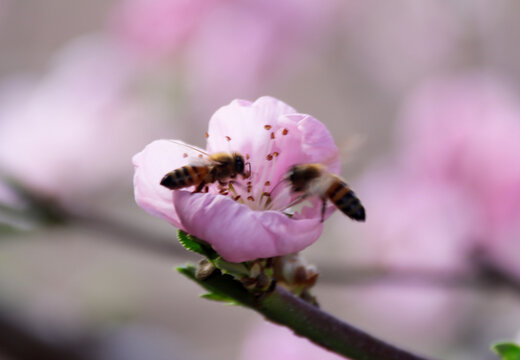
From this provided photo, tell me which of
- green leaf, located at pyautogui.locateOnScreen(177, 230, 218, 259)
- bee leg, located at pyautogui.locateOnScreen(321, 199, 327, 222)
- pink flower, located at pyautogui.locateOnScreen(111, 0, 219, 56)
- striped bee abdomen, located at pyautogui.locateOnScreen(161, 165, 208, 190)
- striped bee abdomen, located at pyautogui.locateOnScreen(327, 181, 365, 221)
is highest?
pink flower, located at pyautogui.locateOnScreen(111, 0, 219, 56)

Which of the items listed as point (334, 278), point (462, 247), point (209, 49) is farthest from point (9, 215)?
point (209, 49)

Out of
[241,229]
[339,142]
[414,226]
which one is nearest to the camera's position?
[241,229]

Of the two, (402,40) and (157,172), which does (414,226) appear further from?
(157,172)

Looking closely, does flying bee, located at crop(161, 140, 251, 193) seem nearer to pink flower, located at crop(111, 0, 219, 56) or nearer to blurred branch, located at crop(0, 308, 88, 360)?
blurred branch, located at crop(0, 308, 88, 360)

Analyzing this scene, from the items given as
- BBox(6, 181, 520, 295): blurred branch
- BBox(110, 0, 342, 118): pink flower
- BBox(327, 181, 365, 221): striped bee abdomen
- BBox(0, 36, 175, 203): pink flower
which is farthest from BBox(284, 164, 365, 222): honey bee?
BBox(110, 0, 342, 118): pink flower

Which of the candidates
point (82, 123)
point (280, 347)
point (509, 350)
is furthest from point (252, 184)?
point (82, 123)

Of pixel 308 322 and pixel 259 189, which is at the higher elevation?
pixel 259 189

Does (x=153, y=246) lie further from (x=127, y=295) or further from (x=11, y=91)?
(x=11, y=91)
